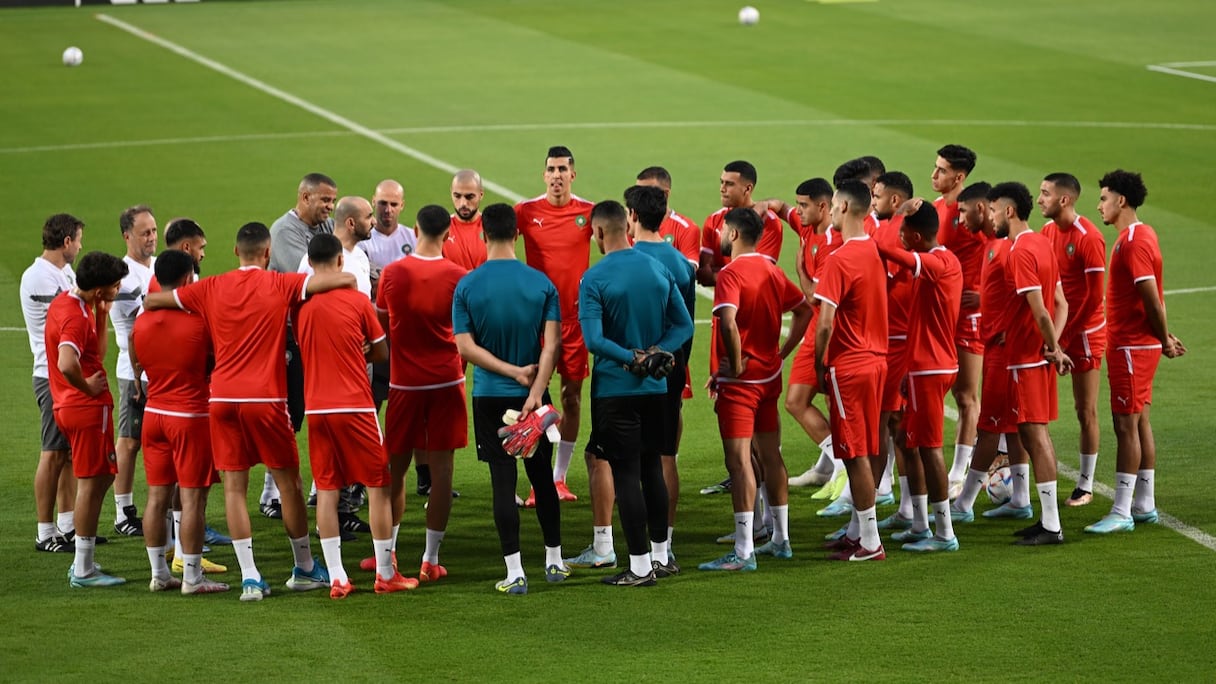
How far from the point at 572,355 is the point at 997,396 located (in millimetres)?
2865

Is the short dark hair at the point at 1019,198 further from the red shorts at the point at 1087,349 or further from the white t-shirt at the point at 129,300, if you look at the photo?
the white t-shirt at the point at 129,300

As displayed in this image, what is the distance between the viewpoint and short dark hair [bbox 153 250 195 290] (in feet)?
31.8

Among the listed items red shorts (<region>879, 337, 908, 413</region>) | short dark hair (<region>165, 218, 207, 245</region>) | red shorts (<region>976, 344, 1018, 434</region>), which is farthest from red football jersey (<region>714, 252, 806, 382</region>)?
short dark hair (<region>165, 218, 207, 245</region>)

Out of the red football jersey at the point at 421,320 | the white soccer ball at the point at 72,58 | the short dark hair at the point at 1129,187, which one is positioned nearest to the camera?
the red football jersey at the point at 421,320

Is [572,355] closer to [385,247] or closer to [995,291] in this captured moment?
[385,247]

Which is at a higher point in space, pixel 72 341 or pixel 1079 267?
pixel 1079 267

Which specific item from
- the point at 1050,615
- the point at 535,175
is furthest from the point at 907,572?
the point at 535,175

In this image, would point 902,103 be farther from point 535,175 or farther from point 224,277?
point 224,277

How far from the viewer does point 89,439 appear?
10.2 meters

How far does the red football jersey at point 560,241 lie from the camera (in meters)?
11.7

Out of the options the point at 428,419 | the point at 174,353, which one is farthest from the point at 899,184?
the point at 174,353

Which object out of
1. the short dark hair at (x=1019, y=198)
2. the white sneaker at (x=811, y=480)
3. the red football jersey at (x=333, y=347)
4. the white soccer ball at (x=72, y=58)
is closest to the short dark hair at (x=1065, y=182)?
the short dark hair at (x=1019, y=198)

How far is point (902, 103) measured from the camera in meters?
28.8

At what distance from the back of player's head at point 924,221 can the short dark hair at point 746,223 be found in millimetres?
1098
